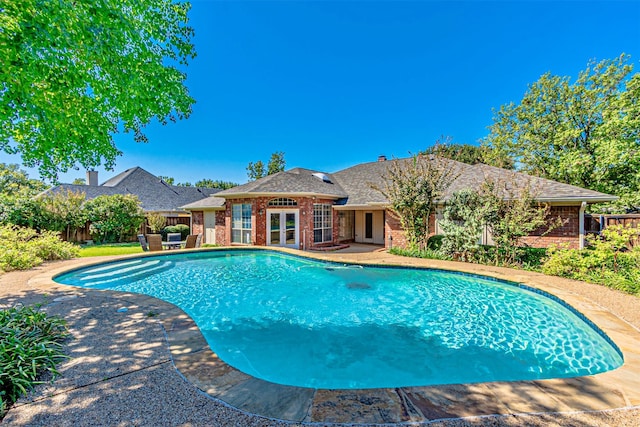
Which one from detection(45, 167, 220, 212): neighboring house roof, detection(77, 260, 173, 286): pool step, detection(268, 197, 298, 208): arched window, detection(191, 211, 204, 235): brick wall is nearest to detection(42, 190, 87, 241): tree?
detection(45, 167, 220, 212): neighboring house roof

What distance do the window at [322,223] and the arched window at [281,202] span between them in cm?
145

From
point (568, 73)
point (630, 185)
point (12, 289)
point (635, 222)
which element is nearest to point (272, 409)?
point (12, 289)

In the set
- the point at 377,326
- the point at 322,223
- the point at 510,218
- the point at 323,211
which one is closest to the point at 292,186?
the point at 323,211

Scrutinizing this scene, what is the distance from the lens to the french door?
15742 mm

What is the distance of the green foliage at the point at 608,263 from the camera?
726 centimetres

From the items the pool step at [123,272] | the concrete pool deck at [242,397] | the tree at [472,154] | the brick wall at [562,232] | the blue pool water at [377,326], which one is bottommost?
the blue pool water at [377,326]

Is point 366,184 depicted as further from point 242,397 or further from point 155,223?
point 155,223

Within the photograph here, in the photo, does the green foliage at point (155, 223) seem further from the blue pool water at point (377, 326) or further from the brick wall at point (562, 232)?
the brick wall at point (562, 232)

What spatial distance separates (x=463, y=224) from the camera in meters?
11.9

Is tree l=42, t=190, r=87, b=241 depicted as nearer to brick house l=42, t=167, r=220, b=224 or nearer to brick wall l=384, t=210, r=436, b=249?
brick house l=42, t=167, r=220, b=224

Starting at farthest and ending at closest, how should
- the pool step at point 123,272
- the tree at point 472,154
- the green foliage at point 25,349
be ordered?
the tree at point 472,154, the pool step at point 123,272, the green foliage at point 25,349

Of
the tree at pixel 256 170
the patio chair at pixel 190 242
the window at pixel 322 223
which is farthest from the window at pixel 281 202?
the tree at pixel 256 170

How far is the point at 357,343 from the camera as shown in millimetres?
5098

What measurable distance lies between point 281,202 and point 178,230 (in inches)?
427
